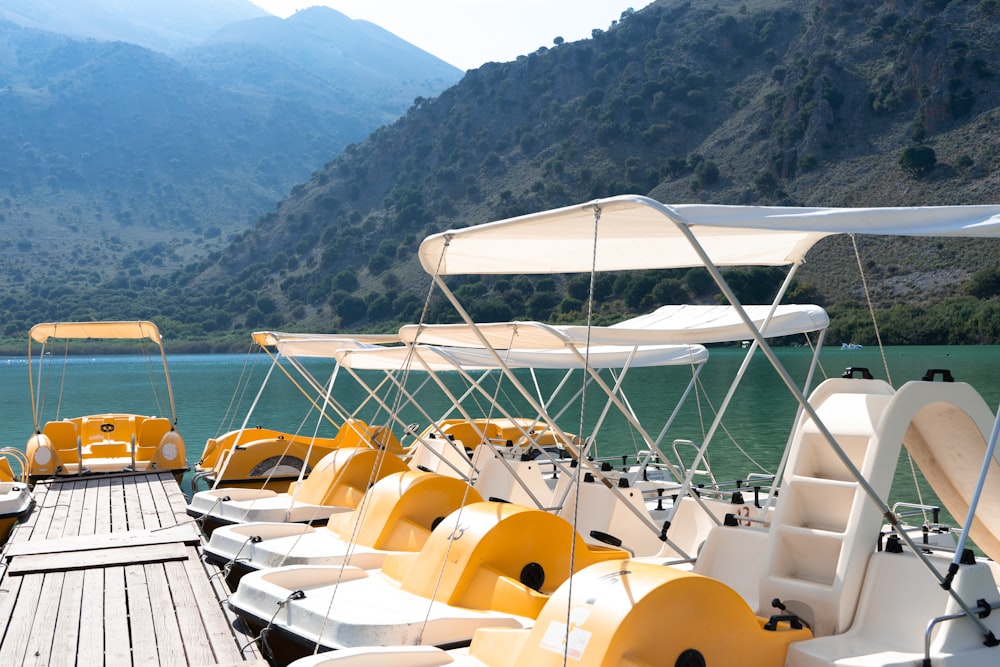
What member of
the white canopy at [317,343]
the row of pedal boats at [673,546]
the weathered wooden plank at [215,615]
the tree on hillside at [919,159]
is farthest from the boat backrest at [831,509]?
the tree on hillside at [919,159]

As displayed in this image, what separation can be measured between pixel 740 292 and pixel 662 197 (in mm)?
36218

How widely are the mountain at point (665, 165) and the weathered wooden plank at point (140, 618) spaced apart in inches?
2016

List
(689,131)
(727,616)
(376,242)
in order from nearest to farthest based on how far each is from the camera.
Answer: (727,616) → (689,131) → (376,242)

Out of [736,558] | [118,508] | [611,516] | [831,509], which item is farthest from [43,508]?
[831,509]

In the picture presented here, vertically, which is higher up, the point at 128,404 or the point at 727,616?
the point at 727,616

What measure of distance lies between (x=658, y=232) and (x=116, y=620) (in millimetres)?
5838

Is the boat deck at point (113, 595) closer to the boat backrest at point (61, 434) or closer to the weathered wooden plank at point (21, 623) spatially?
the weathered wooden plank at point (21, 623)

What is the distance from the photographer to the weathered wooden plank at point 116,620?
26.7 feet

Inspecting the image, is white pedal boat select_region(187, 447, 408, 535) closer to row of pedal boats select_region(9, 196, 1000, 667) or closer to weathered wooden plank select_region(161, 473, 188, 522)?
weathered wooden plank select_region(161, 473, 188, 522)

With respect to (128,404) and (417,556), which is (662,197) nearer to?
(128,404)

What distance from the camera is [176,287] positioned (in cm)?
13775

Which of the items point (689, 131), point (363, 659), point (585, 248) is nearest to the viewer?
point (363, 659)

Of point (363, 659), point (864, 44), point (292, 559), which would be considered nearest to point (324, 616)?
point (363, 659)

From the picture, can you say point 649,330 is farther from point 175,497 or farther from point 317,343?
point 175,497
